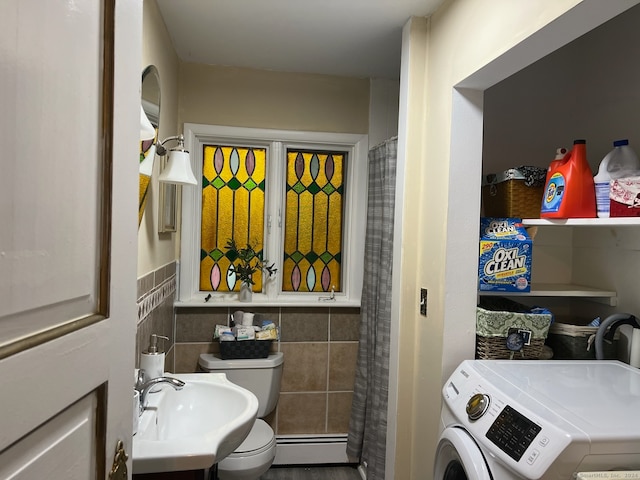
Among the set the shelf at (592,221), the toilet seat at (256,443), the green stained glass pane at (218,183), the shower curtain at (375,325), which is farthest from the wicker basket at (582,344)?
the green stained glass pane at (218,183)

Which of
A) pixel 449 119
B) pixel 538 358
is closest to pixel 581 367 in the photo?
pixel 538 358

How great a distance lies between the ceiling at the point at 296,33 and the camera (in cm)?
194

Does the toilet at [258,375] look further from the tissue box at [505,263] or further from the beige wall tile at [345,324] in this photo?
A: the tissue box at [505,263]

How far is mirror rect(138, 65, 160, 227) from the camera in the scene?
164cm

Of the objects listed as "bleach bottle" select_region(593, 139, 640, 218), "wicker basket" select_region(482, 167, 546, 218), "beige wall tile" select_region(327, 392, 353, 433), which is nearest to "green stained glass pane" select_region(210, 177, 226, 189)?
"beige wall tile" select_region(327, 392, 353, 433)

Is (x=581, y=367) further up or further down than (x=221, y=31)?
further down

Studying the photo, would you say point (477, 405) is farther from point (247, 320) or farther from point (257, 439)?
point (247, 320)

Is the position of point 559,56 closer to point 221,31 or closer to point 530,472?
point 221,31

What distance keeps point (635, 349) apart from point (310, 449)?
1835mm

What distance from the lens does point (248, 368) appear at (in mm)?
2539

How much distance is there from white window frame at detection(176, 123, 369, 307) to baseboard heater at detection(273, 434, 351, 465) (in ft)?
2.63

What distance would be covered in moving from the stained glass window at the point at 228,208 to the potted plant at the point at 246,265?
0.03 m

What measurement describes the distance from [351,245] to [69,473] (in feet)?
7.67

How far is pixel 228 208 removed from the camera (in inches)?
114
